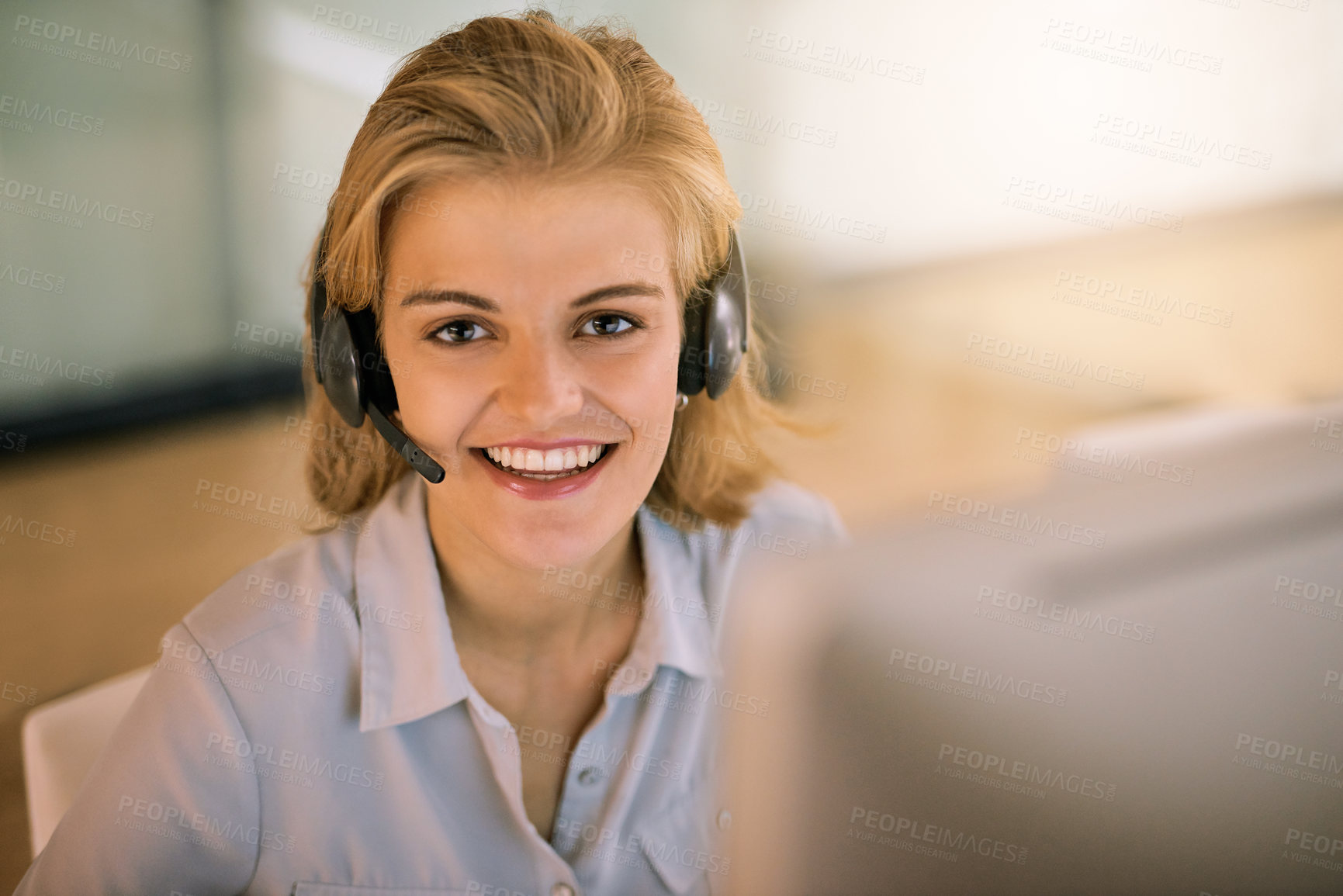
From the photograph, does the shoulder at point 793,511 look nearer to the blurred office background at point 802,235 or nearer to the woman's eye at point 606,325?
the blurred office background at point 802,235

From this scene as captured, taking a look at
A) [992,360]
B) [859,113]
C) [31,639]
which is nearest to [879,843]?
[31,639]

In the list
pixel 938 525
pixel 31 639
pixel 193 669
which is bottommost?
pixel 31 639

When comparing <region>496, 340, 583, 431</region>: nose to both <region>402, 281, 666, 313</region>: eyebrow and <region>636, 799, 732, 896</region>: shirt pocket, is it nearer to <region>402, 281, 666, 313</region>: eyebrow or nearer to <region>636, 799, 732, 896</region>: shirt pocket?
<region>402, 281, 666, 313</region>: eyebrow

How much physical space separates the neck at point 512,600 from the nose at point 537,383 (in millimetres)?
200

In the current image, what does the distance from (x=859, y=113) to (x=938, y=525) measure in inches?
124

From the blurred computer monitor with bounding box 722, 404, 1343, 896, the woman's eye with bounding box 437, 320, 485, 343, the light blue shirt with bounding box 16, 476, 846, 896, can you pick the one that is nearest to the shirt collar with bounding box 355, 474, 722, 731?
the light blue shirt with bounding box 16, 476, 846, 896

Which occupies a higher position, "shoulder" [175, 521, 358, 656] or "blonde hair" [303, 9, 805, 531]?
"blonde hair" [303, 9, 805, 531]

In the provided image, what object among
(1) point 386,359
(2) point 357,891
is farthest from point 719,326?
(2) point 357,891

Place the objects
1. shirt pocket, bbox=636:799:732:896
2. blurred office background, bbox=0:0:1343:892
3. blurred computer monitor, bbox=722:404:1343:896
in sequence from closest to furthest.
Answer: blurred computer monitor, bbox=722:404:1343:896, shirt pocket, bbox=636:799:732:896, blurred office background, bbox=0:0:1343:892

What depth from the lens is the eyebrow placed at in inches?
31.0

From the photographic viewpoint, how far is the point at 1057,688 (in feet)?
1.48

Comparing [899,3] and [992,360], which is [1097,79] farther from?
[992,360]

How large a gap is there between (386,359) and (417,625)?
0.86 feet

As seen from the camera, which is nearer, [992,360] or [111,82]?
[111,82]
